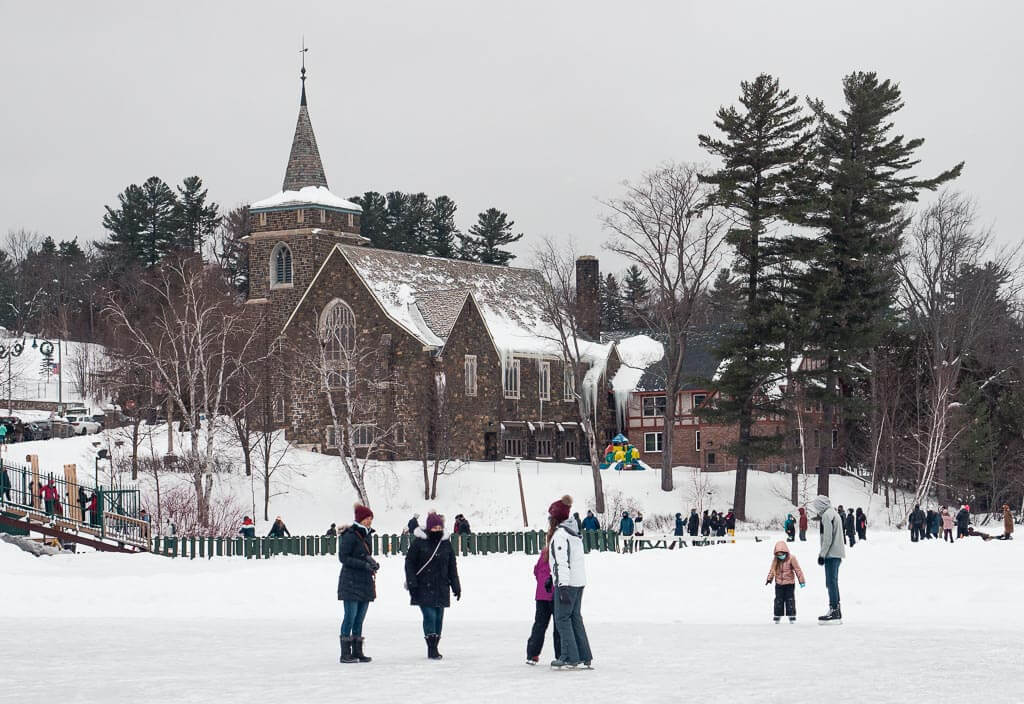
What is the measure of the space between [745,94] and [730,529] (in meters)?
20.2

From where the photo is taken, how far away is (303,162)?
247 feet

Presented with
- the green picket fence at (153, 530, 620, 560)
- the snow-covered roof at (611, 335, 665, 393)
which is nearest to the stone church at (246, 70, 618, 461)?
the snow-covered roof at (611, 335, 665, 393)

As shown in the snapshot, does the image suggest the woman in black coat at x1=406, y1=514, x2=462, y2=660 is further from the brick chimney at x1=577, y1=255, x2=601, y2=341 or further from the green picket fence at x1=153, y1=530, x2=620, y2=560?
the brick chimney at x1=577, y1=255, x2=601, y2=341

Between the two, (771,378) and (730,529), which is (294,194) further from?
(730,529)

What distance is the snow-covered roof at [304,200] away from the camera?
73.9 metres

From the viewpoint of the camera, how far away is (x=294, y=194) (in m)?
74.6

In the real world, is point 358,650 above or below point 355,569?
below

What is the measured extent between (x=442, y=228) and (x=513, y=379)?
35956 millimetres

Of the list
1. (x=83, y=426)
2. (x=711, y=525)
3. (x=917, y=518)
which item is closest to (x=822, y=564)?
(x=917, y=518)

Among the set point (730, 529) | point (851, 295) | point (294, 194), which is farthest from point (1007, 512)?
point (294, 194)

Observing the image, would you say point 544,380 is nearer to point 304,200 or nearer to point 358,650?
point 304,200

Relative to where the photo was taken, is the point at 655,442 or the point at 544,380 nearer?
the point at 544,380

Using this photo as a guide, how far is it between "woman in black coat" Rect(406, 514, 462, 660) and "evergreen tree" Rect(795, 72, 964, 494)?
4345 centimetres

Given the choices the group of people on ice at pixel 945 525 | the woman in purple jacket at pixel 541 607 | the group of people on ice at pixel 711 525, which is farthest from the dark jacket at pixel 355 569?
the group of people on ice at pixel 711 525
